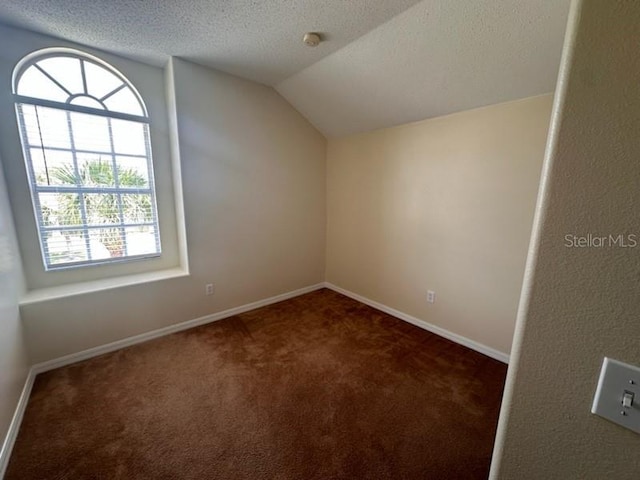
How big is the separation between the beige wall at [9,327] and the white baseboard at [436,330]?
2.96 metres

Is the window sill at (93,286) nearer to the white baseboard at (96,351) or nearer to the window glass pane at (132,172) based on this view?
the white baseboard at (96,351)

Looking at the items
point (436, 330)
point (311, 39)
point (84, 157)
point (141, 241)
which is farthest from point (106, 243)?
point (436, 330)

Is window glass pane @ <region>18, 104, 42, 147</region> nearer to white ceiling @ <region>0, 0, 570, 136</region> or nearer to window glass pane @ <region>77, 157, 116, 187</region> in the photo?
window glass pane @ <region>77, 157, 116, 187</region>

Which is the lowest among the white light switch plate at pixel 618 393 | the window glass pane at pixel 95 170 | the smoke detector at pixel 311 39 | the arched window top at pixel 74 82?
the white light switch plate at pixel 618 393

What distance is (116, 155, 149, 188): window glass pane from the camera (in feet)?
7.88

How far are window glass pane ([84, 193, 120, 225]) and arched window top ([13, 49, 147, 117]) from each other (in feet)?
2.48

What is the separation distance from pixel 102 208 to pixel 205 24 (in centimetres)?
176

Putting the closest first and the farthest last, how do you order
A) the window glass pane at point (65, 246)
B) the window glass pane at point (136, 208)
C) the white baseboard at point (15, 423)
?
the white baseboard at point (15, 423) → the window glass pane at point (65, 246) → the window glass pane at point (136, 208)

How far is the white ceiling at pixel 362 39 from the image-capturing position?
5.22ft

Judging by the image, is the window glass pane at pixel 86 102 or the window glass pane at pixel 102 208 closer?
the window glass pane at pixel 86 102

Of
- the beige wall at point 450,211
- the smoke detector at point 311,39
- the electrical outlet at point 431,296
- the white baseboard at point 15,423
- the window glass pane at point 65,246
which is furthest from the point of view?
the electrical outlet at point 431,296

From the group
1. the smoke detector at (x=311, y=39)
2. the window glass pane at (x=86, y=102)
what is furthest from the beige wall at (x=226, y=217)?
the smoke detector at (x=311, y=39)

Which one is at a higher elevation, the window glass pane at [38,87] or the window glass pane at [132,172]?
the window glass pane at [38,87]

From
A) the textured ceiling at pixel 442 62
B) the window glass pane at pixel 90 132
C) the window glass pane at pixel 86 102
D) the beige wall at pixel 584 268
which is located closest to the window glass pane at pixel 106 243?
the window glass pane at pixel 90 132
